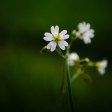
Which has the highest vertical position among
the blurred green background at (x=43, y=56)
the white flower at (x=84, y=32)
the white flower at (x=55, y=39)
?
the blurred green background at (x=43, y=56)

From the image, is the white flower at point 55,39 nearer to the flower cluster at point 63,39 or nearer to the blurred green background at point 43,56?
the flower cluster at point 63,39

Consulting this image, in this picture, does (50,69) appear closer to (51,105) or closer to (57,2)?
(51,105)

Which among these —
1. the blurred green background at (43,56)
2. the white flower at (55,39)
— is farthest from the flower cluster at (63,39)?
the blurred green background at (43,56)

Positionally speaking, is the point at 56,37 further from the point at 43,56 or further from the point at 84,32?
the point at 43,56

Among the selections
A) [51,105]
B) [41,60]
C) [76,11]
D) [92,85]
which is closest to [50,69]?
[41,60]

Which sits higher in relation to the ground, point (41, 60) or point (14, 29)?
point (14, 29)

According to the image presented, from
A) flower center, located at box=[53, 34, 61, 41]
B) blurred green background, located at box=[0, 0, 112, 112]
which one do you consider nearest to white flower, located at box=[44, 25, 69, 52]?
flower center, located at box=[53, 34, 61, 41]

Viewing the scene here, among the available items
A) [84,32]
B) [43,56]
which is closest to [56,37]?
[84,32]

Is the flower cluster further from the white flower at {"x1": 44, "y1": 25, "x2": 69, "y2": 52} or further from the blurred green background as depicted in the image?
the blurred green background
